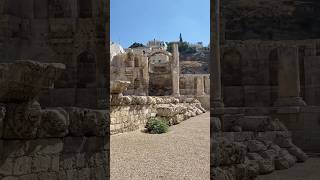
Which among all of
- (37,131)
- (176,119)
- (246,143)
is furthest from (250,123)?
(176,119)

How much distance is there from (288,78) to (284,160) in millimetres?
1260

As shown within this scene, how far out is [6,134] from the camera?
4.05m

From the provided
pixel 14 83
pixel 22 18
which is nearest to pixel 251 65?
pixel 14 83

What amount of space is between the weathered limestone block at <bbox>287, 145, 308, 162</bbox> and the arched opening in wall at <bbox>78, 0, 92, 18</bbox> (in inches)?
164

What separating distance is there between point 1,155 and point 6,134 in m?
0.22

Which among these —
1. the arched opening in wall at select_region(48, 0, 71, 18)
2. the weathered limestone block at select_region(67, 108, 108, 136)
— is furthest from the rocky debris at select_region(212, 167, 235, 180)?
the arched opening in wall at select_region(48, 0, 71, 18)

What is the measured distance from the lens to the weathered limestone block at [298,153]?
5223mm

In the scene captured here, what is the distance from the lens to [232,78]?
5211 mm

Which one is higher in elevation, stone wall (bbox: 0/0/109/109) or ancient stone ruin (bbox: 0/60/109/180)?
stone wall (bbox: 0/0/109/109)

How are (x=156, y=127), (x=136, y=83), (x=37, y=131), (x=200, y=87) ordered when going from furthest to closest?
(x=200, y=87) → (x=136, y=83) → (x=156, y=127) → (x=37, y=131)

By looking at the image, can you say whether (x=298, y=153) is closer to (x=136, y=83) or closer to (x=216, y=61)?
(x=216, y=61)

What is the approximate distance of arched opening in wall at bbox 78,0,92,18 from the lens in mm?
7156

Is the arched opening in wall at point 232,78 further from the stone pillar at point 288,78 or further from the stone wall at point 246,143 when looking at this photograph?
the stone pillar at point 288,78

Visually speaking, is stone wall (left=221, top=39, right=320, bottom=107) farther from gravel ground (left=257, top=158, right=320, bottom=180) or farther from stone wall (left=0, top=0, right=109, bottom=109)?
stone wall (left=0, top=0, right=109, bottom=109)
